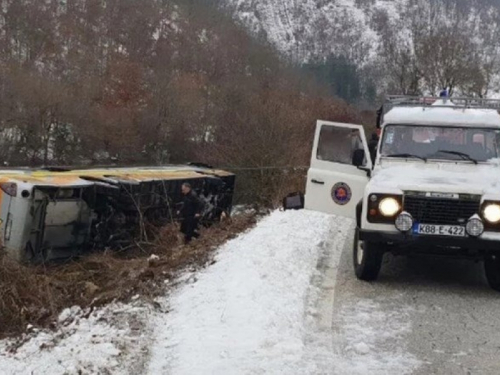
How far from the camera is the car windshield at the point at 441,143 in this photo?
8.76m

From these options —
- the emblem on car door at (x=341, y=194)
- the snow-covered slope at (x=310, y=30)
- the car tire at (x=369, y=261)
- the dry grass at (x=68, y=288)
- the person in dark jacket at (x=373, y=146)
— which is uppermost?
the snow-covered slope at (x=310, y=30)

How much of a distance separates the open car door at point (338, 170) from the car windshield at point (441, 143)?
367 mm

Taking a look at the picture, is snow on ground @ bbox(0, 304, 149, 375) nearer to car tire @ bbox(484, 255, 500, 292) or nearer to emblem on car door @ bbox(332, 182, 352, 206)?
emblem on car door @ bbox(332, 182, 352, 206)

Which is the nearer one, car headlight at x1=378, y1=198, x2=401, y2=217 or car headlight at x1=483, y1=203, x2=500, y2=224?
car headlight at x1=483, y1=203, x2=500, y2=224

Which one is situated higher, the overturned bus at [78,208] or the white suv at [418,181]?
the white suv at [418,181]

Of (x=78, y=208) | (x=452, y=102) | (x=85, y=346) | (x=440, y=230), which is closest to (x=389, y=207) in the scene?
(x=440, y=230)

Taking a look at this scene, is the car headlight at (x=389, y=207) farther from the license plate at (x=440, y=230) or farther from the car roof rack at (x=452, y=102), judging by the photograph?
the car roof rack at (x=452, y=102)

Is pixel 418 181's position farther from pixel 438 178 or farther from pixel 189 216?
pixel 189 216

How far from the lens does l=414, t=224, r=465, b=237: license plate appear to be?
297 inches

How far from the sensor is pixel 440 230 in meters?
7.57

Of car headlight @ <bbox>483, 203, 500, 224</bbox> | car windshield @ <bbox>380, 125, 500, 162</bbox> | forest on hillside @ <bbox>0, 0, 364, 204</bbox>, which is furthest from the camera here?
forest on hillside @ <bbox>0, 0, 364, 204</bbox>

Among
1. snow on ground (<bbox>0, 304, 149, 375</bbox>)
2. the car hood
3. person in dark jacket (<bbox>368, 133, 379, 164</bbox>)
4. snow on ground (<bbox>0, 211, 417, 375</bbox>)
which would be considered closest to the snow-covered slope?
person in dark jacket (<bbox>368, 133, 379, 164</bbox>)

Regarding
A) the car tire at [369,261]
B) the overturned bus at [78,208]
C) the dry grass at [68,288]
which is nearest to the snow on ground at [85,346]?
the dry grass at [68,288]

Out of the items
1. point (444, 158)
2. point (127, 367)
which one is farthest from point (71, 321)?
point (444, 158)
